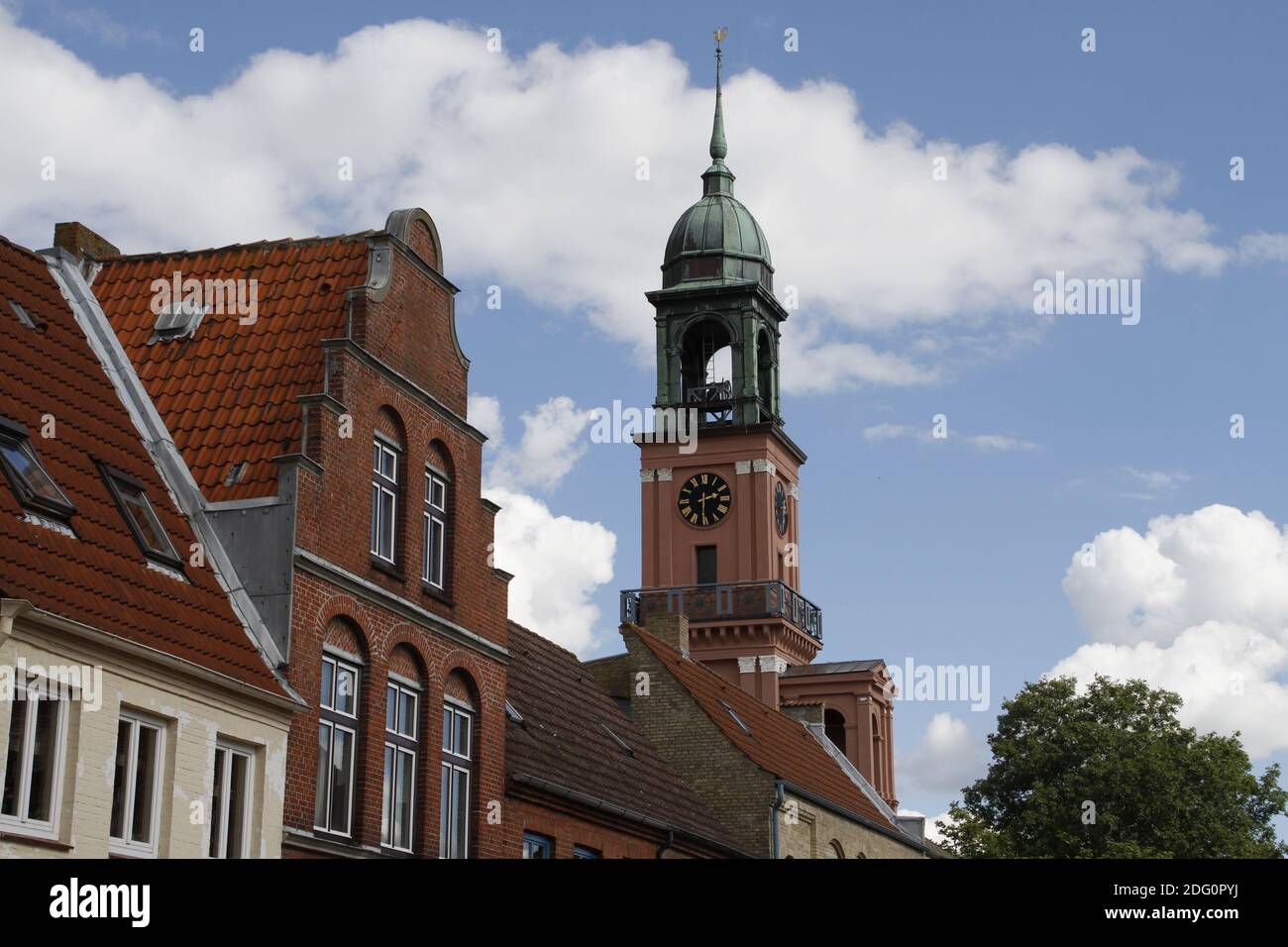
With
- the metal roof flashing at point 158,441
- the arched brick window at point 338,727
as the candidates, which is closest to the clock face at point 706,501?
the metal roof flashing at point 158,441

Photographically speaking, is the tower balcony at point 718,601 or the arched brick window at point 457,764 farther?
the tower balcony at point 718,601

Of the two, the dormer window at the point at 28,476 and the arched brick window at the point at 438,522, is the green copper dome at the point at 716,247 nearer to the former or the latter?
the arched brick window at the point at 438,522

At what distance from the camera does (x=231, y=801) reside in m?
19.4

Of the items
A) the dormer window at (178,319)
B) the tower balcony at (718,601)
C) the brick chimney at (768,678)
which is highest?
the tower balcony at (718,601)

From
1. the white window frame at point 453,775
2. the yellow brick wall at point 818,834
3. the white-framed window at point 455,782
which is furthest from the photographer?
the yellow brick wall at point 818,834

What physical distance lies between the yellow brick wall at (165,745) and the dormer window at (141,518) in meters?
1.81

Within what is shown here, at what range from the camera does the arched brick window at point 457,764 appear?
2405 cm

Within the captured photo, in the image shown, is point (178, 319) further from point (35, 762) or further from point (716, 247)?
point (716, 247)

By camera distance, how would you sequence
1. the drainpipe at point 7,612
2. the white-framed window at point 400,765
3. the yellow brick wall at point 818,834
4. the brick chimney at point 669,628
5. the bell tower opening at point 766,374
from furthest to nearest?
the bell tower opening at point 766,374 < the brick chimney at point 669,628 < the yellow brick wall at point 818,834 < the white-framed window at point 400,765 < the drainpipe at point 7,612

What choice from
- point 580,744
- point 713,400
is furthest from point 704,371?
point 580,744

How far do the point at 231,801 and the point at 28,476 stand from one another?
3972 millimetres
